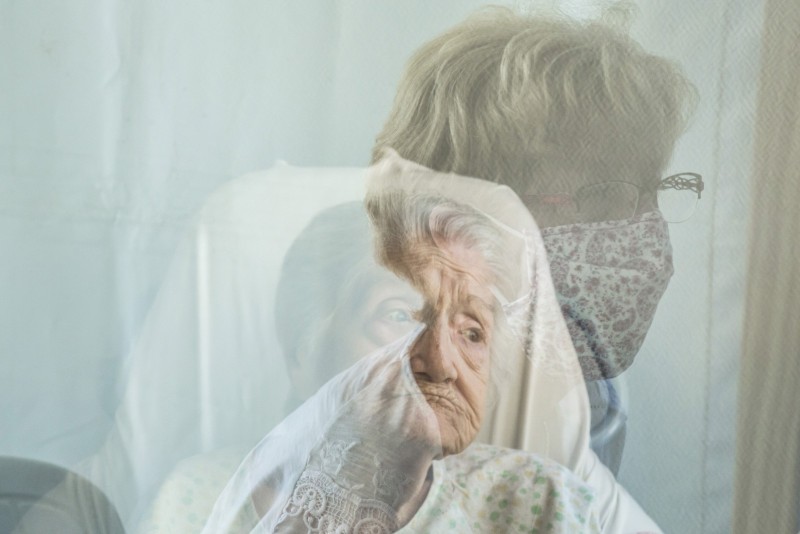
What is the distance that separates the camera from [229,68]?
→ 4.00ft

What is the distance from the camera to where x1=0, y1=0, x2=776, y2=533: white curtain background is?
1062mm

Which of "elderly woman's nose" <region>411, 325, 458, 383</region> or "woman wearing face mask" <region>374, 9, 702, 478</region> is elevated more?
"woman wearing face mask" <region>374, 9, 702, 478</region>

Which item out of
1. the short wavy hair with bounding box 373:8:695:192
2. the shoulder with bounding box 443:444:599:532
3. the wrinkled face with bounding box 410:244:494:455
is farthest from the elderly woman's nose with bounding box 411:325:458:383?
the short wavy hair with bounding box 373:8:695:192

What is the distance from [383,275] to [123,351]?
43 cm

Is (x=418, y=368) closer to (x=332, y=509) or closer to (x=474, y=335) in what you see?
(x=474, y=335)

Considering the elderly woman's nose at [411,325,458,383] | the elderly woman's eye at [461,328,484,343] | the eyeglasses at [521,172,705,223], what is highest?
the eyeglasses at [521,172,705,223]

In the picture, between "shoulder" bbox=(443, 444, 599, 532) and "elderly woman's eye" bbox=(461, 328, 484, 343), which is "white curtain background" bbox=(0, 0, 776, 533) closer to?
"shoulder" bbox=(443, 444, 599, 532)

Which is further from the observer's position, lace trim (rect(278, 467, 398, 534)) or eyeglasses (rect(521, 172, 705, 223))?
lace trim (rect(278, 467, 398, 534))

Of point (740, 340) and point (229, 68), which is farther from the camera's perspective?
point (229, 68)

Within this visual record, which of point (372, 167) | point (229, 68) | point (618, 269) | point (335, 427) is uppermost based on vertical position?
point (229, 68)

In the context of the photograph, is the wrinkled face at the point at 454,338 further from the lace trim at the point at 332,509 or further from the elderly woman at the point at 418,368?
the lace trim at the point at 332,509

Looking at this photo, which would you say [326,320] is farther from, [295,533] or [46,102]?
[46,102]

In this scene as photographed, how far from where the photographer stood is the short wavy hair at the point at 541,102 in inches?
41.8

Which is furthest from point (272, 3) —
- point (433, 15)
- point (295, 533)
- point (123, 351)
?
point (295, 533)
